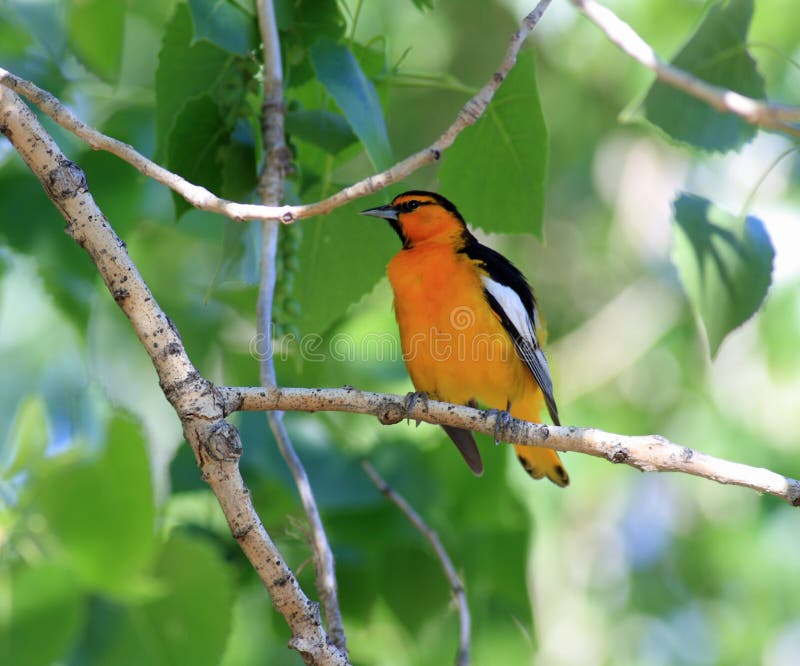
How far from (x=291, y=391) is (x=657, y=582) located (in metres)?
7.46

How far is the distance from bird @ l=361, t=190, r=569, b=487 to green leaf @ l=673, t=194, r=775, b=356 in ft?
4.00

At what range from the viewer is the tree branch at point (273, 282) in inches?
104

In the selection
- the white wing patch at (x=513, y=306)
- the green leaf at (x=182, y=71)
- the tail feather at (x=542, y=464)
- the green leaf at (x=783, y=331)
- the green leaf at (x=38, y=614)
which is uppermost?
the green leaf at (x=783, y=331)

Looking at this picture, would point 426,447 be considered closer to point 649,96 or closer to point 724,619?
point 649,96

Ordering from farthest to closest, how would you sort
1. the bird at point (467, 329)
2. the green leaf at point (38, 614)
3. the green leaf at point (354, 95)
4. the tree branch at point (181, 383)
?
the bird at point (467, 329), the green leaf at point (38, 614), the green leaf at point (354, 95), the tree branch at point (181, 383)

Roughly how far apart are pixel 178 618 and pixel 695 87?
8.39ft

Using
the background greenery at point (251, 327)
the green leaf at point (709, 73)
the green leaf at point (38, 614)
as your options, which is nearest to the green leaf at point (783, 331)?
the background greenery at point (251, 327)

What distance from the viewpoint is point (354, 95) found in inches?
113

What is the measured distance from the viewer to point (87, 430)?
344 centimetres

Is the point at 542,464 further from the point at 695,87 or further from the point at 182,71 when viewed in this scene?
the point at 695,87

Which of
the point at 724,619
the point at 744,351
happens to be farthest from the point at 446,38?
the point at 724,619

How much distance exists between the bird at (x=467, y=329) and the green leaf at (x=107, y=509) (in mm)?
1350

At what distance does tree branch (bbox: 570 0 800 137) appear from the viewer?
6.16ft

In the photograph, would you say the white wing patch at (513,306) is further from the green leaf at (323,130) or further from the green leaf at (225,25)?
the green leaf at (225,25)
